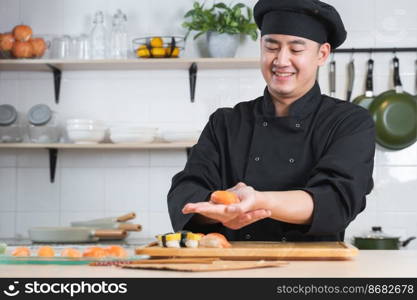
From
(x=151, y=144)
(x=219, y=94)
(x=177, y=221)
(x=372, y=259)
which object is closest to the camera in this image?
(x=372, y=259)

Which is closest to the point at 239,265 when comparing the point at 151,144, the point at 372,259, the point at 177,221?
the point at 372,259

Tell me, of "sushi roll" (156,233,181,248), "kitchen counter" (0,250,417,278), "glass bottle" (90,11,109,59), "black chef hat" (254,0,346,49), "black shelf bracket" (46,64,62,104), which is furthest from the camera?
"black shelf bracket" (46,64,62,104)

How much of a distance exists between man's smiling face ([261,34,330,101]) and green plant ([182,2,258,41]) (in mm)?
1894

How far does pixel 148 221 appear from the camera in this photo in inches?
158

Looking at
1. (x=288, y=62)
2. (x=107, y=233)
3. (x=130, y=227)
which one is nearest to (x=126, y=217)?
(x=130, y=227)

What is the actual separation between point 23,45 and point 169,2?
0.83 metres

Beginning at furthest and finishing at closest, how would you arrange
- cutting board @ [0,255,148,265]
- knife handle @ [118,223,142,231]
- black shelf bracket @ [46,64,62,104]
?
black shelf bracket @ [46,64,62,104]
knife handle @ [118,223,142,231]
cutting board @ [0,255,148,265]

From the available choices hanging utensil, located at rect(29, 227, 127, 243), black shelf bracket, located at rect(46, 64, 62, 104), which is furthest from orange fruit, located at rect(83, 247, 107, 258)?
black shelf bracket, located at rect(46, 64, 62, 104)

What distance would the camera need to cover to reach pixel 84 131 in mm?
3807

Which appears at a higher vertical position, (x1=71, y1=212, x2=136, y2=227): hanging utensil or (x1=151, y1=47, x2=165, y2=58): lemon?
(x1=151, y1=47, x2=165, y2=58): lemon

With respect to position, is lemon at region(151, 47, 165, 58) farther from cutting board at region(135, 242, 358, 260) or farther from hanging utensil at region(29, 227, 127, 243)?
cutting board at region(135, 242, 358, 260)

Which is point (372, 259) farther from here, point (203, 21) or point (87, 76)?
point (87, 76)

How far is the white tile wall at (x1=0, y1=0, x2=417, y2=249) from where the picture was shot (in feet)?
13.2

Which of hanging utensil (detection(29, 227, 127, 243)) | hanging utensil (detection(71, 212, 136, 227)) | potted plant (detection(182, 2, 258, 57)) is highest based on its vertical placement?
potted plant (detection(182, 2, 258, 57))
